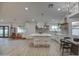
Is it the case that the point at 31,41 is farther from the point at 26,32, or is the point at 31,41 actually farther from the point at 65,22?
the point at 65,22

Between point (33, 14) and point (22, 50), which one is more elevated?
point (33, 14)

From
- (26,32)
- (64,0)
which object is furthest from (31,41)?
(64,0)

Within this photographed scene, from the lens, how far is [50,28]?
3758 millimetres

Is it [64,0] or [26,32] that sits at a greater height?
[64,0]

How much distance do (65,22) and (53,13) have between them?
0.47 m

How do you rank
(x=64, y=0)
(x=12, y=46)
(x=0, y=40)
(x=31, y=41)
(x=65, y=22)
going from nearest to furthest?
(x=64, y=0)
(x=0, y=40)
(x=65, y=22)
(x=31, y=41)
(x=12, y=46)

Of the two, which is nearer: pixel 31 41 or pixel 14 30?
pixel 14 30

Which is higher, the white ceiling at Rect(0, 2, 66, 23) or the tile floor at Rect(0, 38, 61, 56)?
the white ceiling at Rect(0, 2, 66, 23)

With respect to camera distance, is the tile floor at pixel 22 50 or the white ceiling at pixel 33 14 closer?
the tile floor at pixel 22 50

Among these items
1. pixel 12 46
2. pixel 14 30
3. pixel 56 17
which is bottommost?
pixel 12 46

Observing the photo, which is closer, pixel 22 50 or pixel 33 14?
pixel 33 14

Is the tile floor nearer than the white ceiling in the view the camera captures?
Yes

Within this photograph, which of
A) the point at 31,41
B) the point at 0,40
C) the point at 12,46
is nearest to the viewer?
the point at 0,40

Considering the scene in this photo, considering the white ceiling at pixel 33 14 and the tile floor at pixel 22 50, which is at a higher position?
the white ceiling at pixel 33 14
